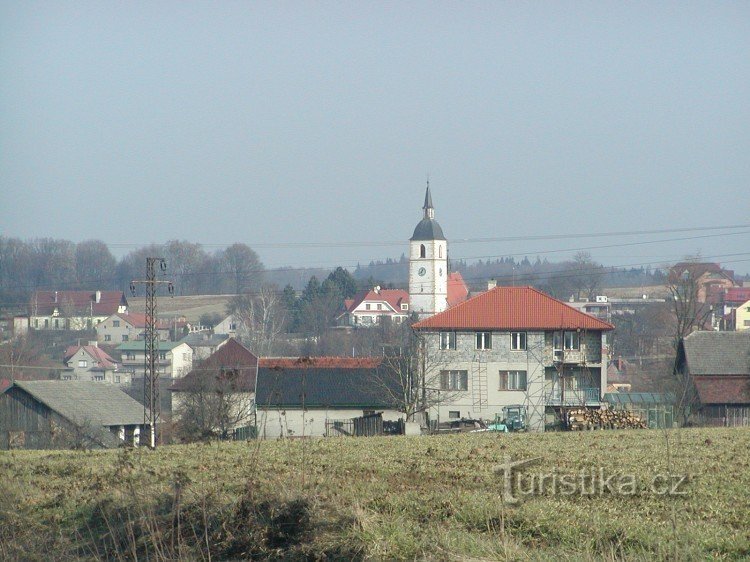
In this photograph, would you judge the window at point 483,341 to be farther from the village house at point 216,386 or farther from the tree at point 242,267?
the tree at point 242,267

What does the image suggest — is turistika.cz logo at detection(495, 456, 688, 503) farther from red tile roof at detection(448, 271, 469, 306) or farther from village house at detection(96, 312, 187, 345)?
red tile roof at detection(448, 271, 469, 306)

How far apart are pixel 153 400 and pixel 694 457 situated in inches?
741

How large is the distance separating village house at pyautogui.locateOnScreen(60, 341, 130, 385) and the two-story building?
38297 mm

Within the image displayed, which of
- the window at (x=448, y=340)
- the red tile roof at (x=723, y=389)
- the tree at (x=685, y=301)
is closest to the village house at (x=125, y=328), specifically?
the tree at (x=685, y=301)

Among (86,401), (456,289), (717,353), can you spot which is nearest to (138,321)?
(456,289)

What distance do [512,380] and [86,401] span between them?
19.9 m

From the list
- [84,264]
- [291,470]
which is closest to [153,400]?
[291,470]

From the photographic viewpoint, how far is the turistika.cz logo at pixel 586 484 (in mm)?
8930

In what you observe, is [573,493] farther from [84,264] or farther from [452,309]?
[84,264]

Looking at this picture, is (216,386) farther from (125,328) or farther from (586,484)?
(125,328)

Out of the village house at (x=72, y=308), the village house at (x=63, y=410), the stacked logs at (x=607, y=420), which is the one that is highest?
Result: the village house at (x=72, y=308)

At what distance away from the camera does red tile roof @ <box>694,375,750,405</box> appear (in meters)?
34.9

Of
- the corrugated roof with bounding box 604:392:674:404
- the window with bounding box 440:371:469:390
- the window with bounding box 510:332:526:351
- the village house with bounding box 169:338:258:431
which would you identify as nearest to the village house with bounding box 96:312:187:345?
the village house with bounding box 169:338:258:431

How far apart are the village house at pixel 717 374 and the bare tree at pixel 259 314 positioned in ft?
167
